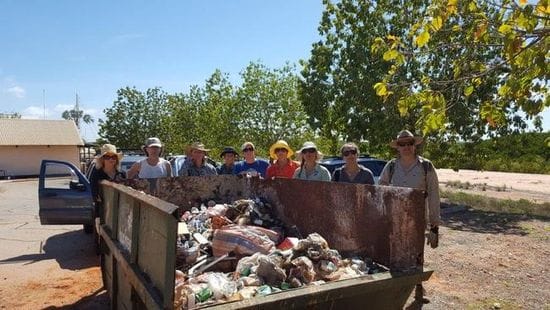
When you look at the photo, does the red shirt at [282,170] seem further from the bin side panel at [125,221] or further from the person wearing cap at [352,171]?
the bin side panel at [125,221]

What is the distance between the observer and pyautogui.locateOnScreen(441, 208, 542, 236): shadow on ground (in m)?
10.0

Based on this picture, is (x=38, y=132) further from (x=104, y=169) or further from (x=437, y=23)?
(x=437, y=23)

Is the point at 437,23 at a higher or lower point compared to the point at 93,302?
higher

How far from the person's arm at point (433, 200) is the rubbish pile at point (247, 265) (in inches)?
40.3

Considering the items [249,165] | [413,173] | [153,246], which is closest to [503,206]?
[249,165]

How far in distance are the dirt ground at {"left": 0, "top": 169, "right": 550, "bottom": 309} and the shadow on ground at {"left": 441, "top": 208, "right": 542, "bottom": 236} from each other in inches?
1.1

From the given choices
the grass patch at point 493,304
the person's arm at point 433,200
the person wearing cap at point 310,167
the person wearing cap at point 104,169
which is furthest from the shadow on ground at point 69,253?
the grass patch at point 493,304

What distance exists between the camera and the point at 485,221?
1127 cm

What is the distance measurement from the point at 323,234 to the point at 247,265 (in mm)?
1174

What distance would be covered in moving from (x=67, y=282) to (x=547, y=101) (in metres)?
5.62

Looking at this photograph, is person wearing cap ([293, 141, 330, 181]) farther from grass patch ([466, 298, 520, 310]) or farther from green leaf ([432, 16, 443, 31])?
green leaf ([432, 16, 443, 31])

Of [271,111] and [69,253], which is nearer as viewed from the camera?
[69,253]

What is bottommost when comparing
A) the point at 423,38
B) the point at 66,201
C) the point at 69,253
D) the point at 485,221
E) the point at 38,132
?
the point at 69,253

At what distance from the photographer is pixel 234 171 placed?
6.50m
